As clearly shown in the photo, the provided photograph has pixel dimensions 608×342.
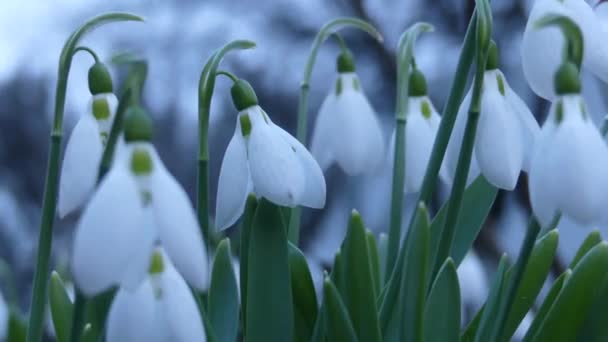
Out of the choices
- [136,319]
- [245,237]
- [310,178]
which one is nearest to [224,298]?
[245,237]

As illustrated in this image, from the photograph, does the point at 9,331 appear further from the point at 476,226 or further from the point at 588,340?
the point at 588,340

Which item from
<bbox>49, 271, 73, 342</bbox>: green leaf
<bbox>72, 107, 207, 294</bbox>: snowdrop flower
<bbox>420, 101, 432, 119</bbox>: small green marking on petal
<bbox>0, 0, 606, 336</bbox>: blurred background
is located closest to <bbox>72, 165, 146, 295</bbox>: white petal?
<bbox>72, 107, 207, 294</bbox>: snowdrop flower

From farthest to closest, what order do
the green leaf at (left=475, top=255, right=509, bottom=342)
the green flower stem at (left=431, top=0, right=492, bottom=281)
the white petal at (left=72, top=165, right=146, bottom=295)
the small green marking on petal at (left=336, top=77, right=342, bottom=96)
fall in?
the small green marking on petal at (left=336, top=77, right=342, bottom=96), the green leaf at (left=475, top=255, right=509, bottom=342), the green flower stem at (left=431, top=0, right=492, bottom=281), the white petal at (left=72, top=165, right=146, bottom=295)

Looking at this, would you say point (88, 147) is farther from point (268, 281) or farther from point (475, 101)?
point (475, 101)

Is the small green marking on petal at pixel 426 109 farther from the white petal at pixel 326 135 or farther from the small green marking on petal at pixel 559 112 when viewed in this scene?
the small green marking on petal at pixel 559 112

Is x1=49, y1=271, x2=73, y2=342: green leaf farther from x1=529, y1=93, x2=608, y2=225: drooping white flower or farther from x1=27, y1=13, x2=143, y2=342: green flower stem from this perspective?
x1=529, y1=93, x2=608, y2=225: drooping white flower

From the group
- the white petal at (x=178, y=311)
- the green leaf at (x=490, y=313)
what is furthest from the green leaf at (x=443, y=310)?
the white petal at (x=178, y=311)
